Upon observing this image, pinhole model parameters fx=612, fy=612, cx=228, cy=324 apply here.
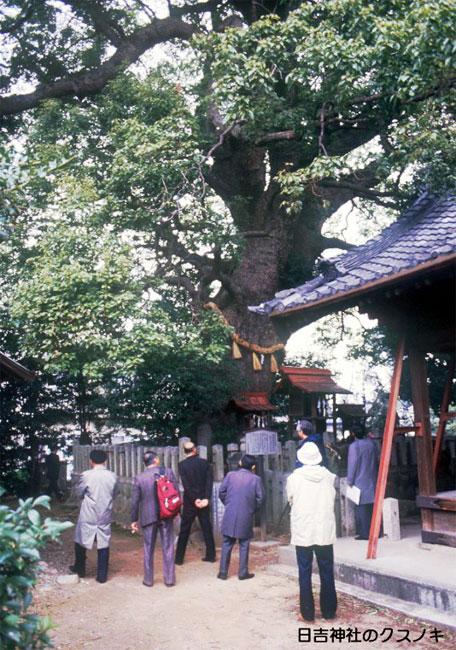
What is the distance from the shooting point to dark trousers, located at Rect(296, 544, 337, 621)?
606 cm

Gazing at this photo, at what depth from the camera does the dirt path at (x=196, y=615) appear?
18.6 ft

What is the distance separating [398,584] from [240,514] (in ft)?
7.22

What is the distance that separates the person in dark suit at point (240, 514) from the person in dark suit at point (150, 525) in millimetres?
689

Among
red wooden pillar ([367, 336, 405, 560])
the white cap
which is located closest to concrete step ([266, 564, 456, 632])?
red wooden pillar ([367, 336, 405, 560])

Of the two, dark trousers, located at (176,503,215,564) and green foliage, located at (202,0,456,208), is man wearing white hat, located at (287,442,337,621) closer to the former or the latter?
dark trousers, located at (176,503,215,564)

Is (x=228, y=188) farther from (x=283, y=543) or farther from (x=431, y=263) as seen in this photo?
(x=431, y=263)

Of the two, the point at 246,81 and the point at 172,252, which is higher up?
the point at 246,81

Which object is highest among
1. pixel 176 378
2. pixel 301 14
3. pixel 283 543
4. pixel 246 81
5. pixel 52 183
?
pixel 301 14

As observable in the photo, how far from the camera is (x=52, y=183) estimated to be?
1270 centimetres

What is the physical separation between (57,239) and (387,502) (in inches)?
287

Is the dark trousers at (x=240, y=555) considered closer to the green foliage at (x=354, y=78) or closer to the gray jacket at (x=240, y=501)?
the gray jacket at (x=240, y=501)

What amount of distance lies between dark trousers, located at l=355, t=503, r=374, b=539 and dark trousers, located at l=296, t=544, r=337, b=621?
2730 mm

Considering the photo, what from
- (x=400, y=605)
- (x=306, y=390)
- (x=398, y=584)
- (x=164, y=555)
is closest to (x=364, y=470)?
(x=398, y=584)

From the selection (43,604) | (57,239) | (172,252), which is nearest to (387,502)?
(43,604)
